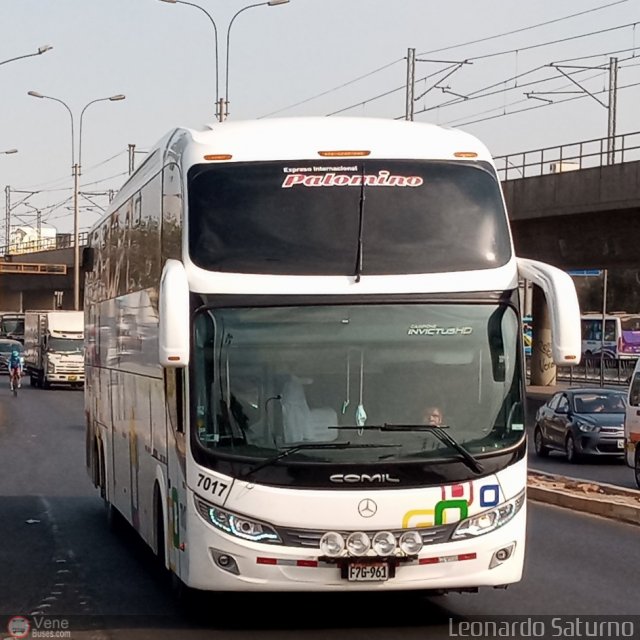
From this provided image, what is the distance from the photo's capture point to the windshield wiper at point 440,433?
891 centimetres

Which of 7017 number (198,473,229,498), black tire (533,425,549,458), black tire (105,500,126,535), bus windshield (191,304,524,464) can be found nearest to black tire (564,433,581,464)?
black tire (533,425,549,458)

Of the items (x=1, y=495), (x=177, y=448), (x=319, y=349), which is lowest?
(x=1, y=495)

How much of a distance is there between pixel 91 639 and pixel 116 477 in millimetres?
4950

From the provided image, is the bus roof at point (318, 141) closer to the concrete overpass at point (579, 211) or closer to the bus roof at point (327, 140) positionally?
the bus roof at point (327, 140)

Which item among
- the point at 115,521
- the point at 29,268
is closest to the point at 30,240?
the point at 29,268

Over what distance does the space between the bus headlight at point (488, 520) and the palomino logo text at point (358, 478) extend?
555 millimetres

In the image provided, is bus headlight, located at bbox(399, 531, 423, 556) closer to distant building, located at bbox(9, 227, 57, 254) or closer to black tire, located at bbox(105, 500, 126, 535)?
black tire, located at bbox(105, 500, 126, 535)

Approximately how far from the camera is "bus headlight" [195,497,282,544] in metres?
8.77

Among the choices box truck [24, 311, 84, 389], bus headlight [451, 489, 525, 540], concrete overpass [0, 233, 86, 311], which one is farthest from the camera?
concrete overpass [0, 233, 86, 311]

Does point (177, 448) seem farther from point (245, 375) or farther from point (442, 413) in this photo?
point (442, 413)

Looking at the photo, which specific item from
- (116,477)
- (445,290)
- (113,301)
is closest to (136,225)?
(113,301)

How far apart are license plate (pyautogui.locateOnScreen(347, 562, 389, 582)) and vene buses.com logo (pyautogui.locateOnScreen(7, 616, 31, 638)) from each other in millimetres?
2131

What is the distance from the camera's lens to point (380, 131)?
9.99 m

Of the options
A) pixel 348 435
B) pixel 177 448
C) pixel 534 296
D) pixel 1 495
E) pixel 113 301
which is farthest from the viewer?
pixel 534 296
